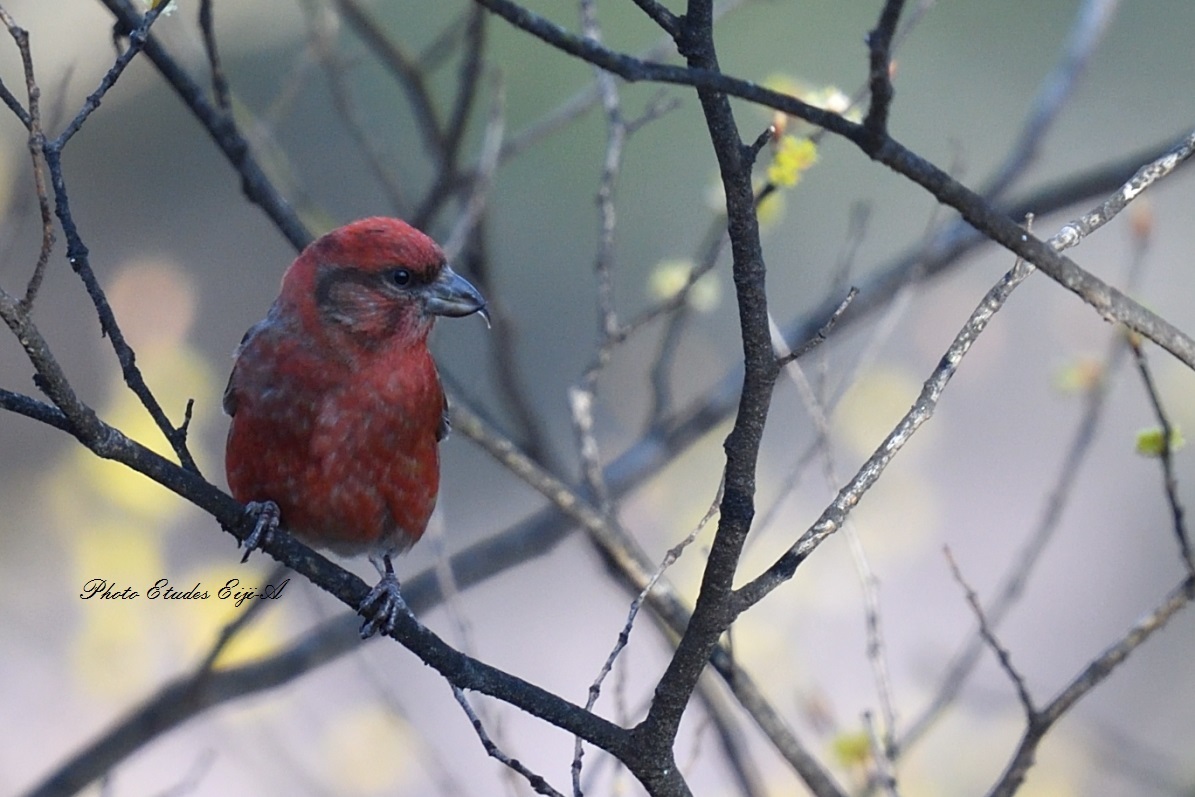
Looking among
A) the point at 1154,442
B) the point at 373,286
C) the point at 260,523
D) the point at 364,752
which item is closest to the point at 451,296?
the point at 373,286

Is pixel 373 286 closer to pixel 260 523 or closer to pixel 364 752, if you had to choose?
pixel 260 523

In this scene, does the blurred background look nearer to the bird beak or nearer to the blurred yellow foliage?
the blurred yellow foliage

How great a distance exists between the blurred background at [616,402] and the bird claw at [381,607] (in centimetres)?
74

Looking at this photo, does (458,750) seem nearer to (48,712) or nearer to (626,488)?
(48,712)

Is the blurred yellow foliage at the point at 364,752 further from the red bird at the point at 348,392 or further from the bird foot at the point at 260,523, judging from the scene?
the bird foot at the point at 260,523

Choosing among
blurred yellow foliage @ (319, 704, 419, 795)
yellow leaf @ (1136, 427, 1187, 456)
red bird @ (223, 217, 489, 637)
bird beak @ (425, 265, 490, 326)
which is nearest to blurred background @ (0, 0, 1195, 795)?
blurred yellow foliage @ (319, 704, 419, 795)

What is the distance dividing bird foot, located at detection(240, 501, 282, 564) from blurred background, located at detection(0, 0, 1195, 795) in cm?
76

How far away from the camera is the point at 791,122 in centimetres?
362

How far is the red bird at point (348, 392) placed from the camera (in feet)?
10.9

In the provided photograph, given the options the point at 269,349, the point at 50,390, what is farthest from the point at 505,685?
the point at 269,349

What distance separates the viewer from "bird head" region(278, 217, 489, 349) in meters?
3.42

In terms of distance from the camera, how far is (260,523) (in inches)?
115

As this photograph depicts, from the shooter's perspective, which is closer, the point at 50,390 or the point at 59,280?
the point at 50,390

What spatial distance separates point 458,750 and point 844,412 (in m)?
2.65
